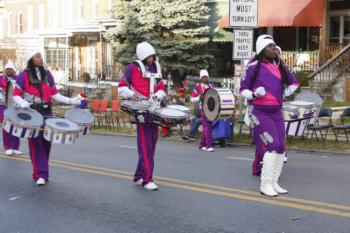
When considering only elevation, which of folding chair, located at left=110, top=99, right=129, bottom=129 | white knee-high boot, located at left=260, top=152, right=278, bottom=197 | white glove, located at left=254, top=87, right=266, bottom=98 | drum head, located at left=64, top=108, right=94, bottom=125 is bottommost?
folding chair, located at left=110, top=99, right=129, bottom=129

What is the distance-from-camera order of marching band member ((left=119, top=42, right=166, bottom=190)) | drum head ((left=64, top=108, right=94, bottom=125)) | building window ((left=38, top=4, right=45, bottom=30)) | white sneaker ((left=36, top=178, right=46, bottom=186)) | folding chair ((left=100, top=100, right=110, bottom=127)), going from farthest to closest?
building window ((left=38, top=4, right=45, bottom=30))
folding chair ((left=100, top=100, right=110, bottom=127))
white sneaker ((left=36, top=178, right=46, bottom=186))
drum head ((left=64, top=108, right=94, bottom=125))
marching band member ((left=119, top=42, right=166, bottom=190))

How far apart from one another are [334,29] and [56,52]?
2352cm

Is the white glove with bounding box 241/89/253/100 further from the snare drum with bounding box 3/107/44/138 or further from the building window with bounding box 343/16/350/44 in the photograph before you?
the building window with bounding box 343/16/350/44

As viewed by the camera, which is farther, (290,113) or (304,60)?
(304,60)

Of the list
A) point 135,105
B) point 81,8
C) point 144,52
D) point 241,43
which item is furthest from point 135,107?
point 81,8

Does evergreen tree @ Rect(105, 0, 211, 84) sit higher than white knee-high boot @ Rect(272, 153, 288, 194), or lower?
higher

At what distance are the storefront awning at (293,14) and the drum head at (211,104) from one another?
37.3ft

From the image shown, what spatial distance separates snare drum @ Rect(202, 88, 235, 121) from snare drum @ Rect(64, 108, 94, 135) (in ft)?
17.0

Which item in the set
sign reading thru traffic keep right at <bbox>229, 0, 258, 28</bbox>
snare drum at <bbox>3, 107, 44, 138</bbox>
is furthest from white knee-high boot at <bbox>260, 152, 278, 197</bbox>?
sign reading thru traffic keep right at <bbox>229, 0, 258, 28</bbox>

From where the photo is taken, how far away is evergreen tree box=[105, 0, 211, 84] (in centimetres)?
2794

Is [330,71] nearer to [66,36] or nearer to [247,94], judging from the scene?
[247,94]

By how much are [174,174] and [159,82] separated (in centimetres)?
199

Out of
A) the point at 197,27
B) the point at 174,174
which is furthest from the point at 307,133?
the point at 197,27

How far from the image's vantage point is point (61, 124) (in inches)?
322
